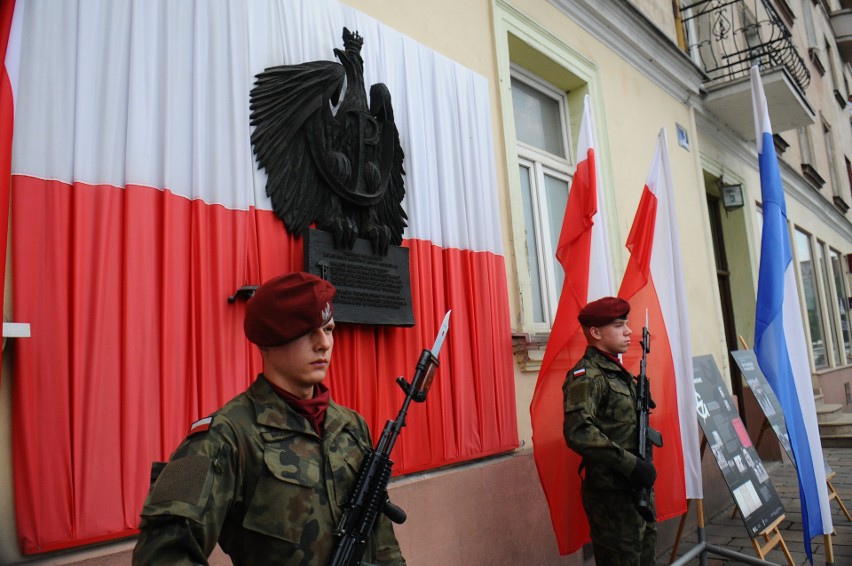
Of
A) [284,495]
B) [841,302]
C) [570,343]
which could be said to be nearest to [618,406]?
[570,343]

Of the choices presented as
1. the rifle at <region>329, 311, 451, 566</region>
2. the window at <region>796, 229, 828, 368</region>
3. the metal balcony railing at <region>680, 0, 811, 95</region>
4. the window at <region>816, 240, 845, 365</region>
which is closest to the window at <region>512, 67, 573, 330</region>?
the rifle at <region>329, 311, 451, 566</region>

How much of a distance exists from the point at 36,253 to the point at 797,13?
603 inches

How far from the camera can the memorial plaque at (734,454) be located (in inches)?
153

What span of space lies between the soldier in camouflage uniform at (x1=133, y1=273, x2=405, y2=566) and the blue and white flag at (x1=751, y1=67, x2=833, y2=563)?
3387mm

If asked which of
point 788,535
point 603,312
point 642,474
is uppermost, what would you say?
point 603,312

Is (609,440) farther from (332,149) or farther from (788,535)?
(788,535)

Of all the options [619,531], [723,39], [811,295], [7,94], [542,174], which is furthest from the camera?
[811,295]

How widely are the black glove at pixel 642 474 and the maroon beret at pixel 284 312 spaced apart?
1849mm

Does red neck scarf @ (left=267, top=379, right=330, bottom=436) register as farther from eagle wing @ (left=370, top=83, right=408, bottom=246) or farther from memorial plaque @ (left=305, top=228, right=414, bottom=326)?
eagle wing @ (left=370, top=83, right=408, bottom=246)

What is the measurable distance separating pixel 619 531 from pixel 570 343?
1.03 metres

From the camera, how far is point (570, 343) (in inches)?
140

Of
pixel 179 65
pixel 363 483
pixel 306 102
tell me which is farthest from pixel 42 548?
pixel 306 102

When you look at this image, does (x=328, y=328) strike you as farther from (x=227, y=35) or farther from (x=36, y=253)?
(x=227, y=35)

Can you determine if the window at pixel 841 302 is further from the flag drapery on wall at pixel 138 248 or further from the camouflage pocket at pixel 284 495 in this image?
the camouflage pocket at pixel 284 495
